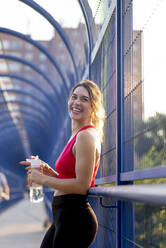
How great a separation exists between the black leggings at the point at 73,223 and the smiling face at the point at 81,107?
0.53 meters

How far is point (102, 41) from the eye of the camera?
470cm

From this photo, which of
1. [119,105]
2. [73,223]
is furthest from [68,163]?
[119,105]

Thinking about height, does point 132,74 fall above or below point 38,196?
above

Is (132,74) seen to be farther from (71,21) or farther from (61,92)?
(61,92)

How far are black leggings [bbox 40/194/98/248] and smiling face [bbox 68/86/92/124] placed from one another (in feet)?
1.75

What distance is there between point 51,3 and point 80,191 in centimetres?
535

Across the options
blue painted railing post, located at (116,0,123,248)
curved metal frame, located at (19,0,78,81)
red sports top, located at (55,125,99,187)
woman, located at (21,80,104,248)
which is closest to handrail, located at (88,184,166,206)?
woman, located at (21,80,104,248)

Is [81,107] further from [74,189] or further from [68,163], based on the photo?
[74,189]

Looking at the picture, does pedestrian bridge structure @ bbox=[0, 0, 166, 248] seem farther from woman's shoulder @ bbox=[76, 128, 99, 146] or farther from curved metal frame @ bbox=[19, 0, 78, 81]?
curved metal frame @ bbox=[19, 0, 78, 81]

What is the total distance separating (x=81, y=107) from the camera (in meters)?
3.04

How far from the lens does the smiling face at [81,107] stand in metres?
3.04

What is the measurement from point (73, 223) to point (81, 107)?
74cm

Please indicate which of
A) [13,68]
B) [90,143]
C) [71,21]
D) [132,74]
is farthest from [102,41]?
[13,68]

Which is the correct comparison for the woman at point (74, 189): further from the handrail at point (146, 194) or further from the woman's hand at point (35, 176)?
the handrail at point (146, 194)
